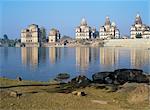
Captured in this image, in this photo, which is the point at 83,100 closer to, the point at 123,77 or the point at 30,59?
the point at 123,77

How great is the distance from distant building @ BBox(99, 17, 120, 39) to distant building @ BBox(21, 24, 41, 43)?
28041 mm

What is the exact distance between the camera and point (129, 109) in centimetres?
753

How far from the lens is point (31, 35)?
494 feet

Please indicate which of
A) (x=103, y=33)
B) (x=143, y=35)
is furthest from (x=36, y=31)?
(x=143, y=35)

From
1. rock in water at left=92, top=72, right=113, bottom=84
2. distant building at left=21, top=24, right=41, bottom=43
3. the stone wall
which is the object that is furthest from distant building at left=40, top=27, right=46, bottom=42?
rock in water at left=92, top=72, right=113, bottom=84

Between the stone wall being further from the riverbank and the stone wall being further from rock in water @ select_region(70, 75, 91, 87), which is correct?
the riverbank

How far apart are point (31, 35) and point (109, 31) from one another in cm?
3436

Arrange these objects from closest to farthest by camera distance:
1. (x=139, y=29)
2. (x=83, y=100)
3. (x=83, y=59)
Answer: (x=83, y=100) → (x=83, y=59) → (x=139, y=29)

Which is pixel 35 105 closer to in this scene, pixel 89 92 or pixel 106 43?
pixel 89 92

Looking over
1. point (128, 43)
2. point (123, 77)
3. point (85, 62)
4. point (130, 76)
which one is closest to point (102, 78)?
point (123, 77)

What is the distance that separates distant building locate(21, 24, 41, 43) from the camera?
488 ft

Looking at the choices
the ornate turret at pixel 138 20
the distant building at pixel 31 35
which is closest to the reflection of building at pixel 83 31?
the distant building at pixel 31 35

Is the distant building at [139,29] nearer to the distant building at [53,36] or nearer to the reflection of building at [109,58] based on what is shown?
the distant building at [53,36]

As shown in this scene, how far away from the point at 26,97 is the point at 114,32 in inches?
5703
